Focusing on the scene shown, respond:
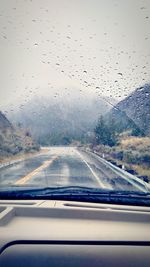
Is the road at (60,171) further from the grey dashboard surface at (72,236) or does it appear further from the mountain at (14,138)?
the grey dashboard surface at (72,236)

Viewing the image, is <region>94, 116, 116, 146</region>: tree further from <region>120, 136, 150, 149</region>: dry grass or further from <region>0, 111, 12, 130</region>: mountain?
<region>0, 111, 12, 130</region>: mountain

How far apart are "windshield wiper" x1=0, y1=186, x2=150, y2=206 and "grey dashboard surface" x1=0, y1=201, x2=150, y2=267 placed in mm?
288

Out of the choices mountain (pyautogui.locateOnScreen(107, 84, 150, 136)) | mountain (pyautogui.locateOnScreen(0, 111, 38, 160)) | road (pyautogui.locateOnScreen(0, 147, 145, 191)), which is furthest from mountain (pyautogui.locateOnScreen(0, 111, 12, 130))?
mountain (pyautogui.locateOnScreen(107, 84, 150, 136))

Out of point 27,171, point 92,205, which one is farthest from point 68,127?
point 92,205

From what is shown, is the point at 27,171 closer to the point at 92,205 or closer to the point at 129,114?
the point at 129,114

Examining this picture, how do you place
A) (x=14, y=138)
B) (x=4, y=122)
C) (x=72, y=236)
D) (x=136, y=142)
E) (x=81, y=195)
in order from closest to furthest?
(x=72, y=236), (x=81, y=195), (x=4, y=122), (x=14, y=138), (x=136, y=142)

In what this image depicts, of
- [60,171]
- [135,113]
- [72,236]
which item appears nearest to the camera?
[72,236]

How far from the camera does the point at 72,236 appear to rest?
2.39 meters

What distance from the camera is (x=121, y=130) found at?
6.40m

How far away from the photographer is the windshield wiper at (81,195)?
3.12 metres

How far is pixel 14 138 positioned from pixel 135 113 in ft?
6.35

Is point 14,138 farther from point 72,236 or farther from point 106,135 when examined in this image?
point 72,236

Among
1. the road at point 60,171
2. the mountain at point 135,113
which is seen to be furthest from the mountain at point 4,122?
the mountain at point 135,113

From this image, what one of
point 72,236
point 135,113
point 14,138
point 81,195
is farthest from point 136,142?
point 72,236
